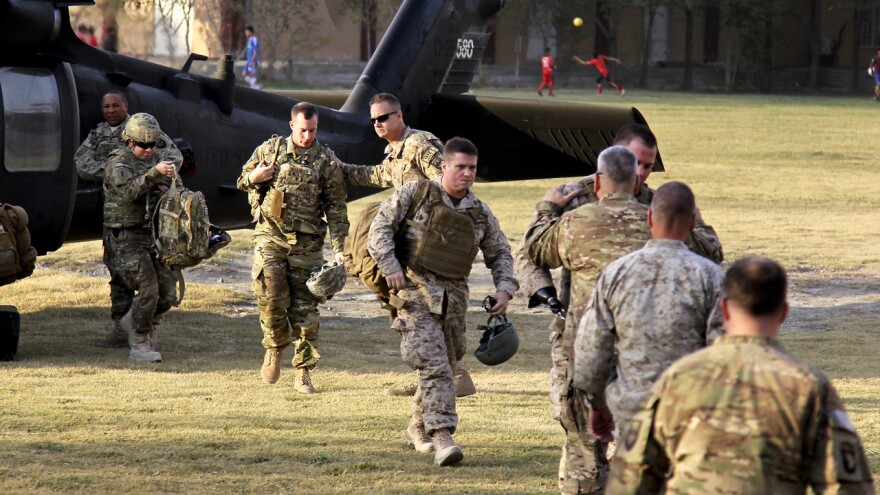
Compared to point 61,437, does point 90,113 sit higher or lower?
higher

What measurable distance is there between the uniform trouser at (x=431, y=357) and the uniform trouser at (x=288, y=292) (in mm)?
2009

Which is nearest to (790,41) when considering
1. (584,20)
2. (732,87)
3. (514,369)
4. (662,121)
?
(732,87)

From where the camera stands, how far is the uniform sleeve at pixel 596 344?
473 centimetres

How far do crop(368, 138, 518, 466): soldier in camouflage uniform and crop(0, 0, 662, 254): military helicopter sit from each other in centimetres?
317

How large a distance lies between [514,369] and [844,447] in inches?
252

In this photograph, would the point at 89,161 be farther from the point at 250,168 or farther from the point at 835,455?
the point at 835,455

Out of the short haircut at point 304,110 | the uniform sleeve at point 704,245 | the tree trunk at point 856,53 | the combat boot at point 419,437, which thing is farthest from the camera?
the tree trunk at point 856,53

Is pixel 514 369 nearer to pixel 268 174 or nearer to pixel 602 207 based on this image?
pixel 268 174

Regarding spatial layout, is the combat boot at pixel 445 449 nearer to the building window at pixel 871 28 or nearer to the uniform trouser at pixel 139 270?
the uniform trouser at pixel 139 270

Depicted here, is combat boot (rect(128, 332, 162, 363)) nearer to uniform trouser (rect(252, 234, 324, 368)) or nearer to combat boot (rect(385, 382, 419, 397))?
uniform trouser (rect(252, 234, 324, 368))

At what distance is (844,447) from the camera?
3568 millimetres

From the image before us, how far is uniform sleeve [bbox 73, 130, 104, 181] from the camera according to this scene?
9.70 metres

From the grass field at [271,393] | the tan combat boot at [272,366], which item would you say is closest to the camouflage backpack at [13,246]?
the grass field at [271,393]

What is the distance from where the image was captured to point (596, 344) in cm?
476
